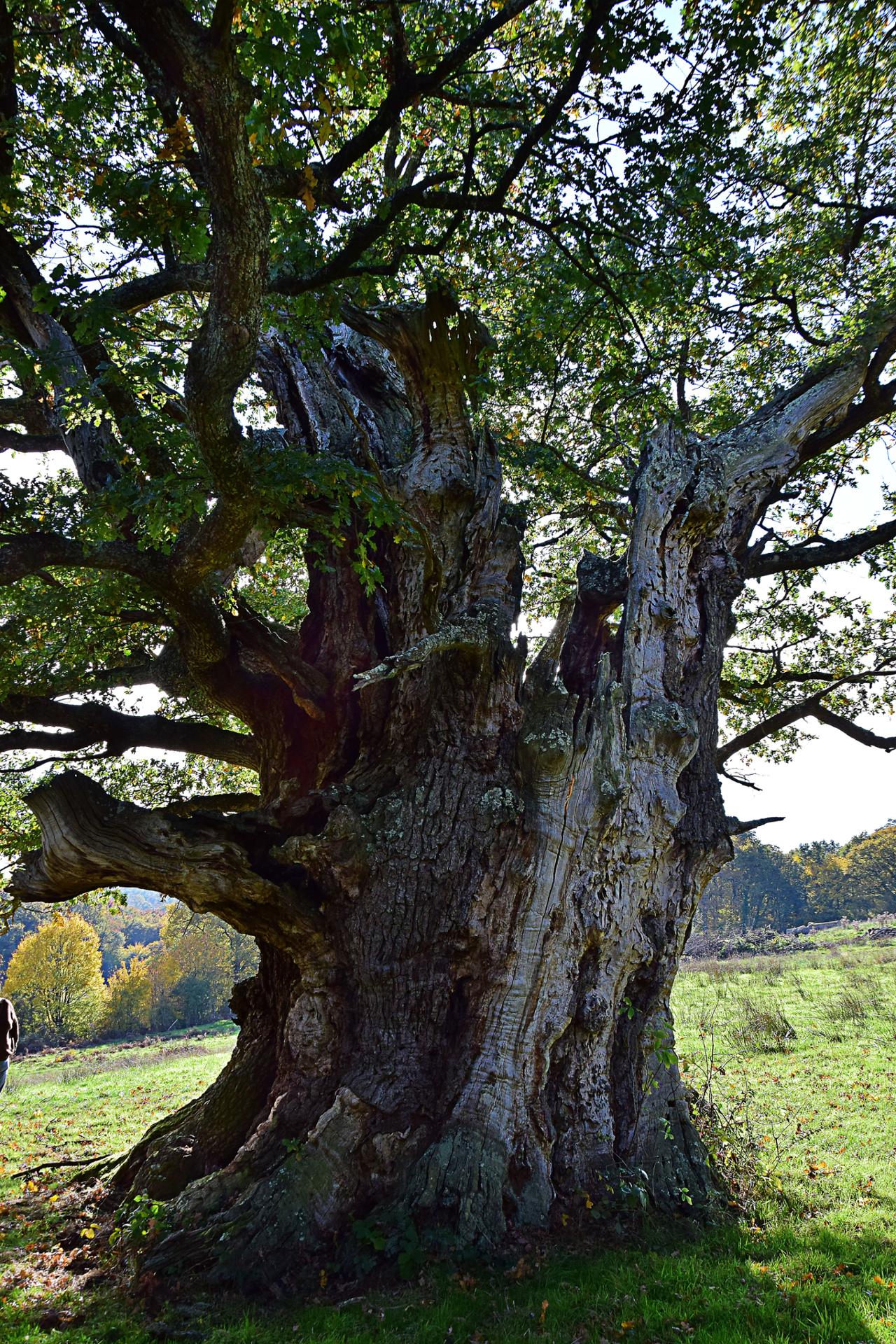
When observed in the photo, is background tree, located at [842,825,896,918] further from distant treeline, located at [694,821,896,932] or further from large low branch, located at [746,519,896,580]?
large low branch, located at [746,519,896,580]

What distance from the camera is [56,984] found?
39.6m

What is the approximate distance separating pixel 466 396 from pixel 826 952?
3374 centimetres

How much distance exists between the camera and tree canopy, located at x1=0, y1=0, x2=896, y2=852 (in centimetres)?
457

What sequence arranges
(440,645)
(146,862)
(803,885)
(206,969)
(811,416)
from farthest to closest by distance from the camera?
(803,885) → (206,969) → (811,416) → (440,645) → (146,862)

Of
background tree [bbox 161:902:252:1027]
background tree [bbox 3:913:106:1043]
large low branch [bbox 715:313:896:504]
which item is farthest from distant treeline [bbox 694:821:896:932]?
large low branch [bbox 715:313:896:504]

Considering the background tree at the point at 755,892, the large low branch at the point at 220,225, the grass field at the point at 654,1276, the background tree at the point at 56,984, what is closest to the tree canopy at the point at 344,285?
the large low branch at the point at 220,225

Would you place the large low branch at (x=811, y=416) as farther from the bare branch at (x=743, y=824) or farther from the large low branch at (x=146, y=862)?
the large low branch at (x=146, y=862)

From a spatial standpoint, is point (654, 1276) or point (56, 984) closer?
point (654, 1276)

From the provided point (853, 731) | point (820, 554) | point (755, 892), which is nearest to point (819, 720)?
point (853, 731)

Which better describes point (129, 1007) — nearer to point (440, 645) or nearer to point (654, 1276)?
point (654, 1276)

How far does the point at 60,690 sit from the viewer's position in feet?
27.3

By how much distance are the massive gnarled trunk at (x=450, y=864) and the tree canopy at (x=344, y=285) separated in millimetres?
676

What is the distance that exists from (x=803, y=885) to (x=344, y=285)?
85.7m

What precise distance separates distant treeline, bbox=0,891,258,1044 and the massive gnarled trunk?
1024 inches
